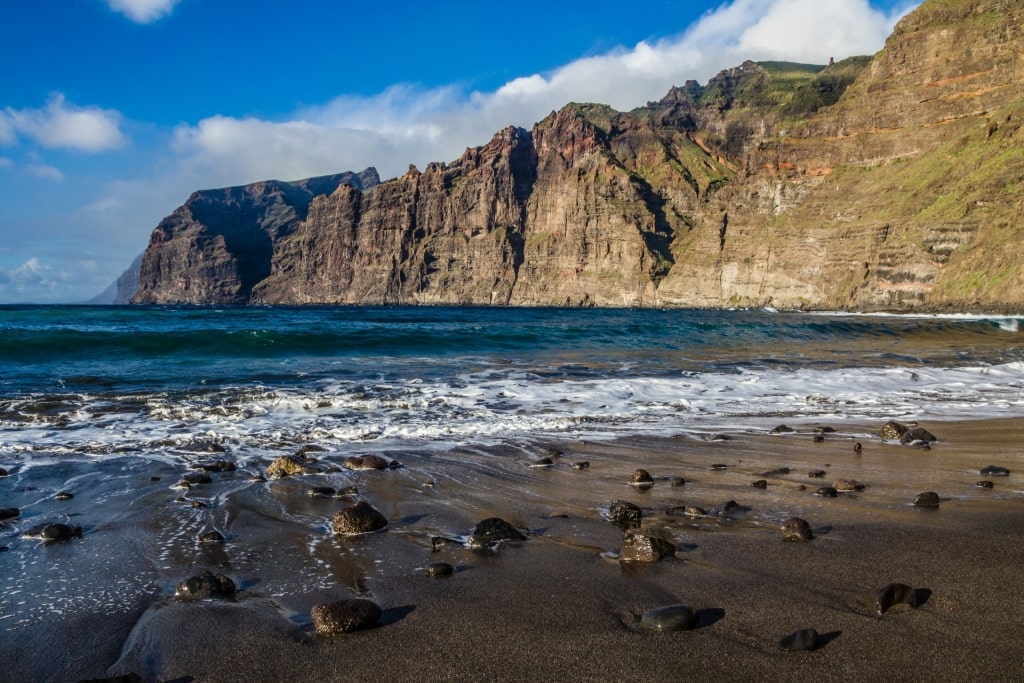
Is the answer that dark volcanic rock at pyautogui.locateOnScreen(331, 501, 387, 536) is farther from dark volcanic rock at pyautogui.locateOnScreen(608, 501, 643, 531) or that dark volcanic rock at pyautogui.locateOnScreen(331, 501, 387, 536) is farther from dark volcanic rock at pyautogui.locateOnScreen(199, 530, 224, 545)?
dark volcanic rock at pyautogui.locateOnScreen(608, 501, 643, 531)

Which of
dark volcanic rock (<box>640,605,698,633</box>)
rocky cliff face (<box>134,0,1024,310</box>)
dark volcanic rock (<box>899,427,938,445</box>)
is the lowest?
dark volcanic rock (<box>899,427,938,445</box>)

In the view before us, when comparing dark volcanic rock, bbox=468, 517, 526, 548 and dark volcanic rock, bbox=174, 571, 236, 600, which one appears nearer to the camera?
dark volcanic rock, bbox=174, 571, 236, 600

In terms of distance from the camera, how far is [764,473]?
7203 mm

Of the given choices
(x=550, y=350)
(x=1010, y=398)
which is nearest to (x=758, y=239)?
(x=550, y=350)

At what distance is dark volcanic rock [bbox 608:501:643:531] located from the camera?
17.5ft

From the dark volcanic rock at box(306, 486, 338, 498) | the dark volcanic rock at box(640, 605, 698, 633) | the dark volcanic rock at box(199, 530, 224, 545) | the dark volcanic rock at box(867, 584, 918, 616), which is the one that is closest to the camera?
the dark volcanic rock at box(640, 605, 698, 633)

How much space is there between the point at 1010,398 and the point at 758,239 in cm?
13173

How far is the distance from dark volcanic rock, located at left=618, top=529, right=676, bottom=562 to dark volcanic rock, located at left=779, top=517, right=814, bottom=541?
3.37 ft

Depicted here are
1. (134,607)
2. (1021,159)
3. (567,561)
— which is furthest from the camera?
(1021,159)

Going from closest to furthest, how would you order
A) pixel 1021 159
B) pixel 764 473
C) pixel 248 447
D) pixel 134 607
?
pixel 134 607, pixel 764 473, pixel 248 447, pixel 1021 159

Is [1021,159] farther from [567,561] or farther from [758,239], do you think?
[567,561]

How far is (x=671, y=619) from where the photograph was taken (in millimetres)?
3295

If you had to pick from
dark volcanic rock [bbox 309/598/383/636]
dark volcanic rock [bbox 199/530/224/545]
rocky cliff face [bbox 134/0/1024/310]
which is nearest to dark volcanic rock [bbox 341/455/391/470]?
dark volcanic rock [bbox 199/530/224/545]

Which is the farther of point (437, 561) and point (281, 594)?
point (437, 561)
